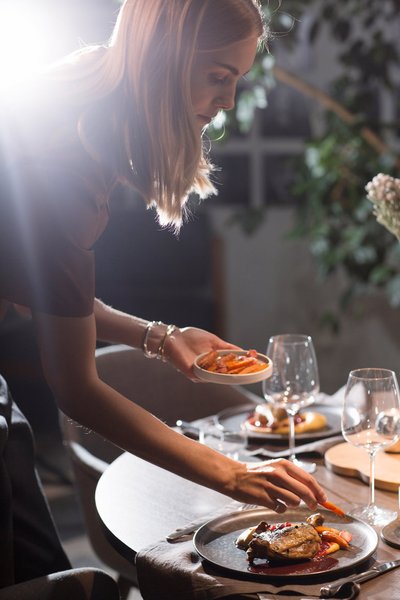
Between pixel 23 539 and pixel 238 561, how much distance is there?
0.57 m

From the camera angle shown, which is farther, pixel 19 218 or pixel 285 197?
pixel 285 197

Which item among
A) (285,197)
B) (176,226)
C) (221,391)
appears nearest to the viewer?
(176,226)

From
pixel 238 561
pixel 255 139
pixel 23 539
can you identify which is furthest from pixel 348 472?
pixel 255 139

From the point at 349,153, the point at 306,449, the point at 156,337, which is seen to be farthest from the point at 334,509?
the point at 349,153

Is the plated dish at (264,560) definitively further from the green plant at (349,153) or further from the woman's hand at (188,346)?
the green plant at (349,153)

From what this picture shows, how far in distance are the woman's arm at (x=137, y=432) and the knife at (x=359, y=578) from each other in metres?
0.13

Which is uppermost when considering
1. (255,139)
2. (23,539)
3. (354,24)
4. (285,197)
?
(354,24)

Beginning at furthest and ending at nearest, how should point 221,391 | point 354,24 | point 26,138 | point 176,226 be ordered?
point 354,24 < point 221,391 < point 176,226 < point 26,138

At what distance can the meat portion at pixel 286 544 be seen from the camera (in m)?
1.27

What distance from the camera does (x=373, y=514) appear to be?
1.50 metres

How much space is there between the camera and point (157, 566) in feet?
4.30

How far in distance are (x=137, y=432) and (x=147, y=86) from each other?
1.76 feet

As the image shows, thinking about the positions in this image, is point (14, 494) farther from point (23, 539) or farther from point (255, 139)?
point (255, 139)

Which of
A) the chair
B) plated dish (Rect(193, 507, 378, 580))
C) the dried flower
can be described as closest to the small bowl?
plated dish (Rect(193, 507, 378, 580))
